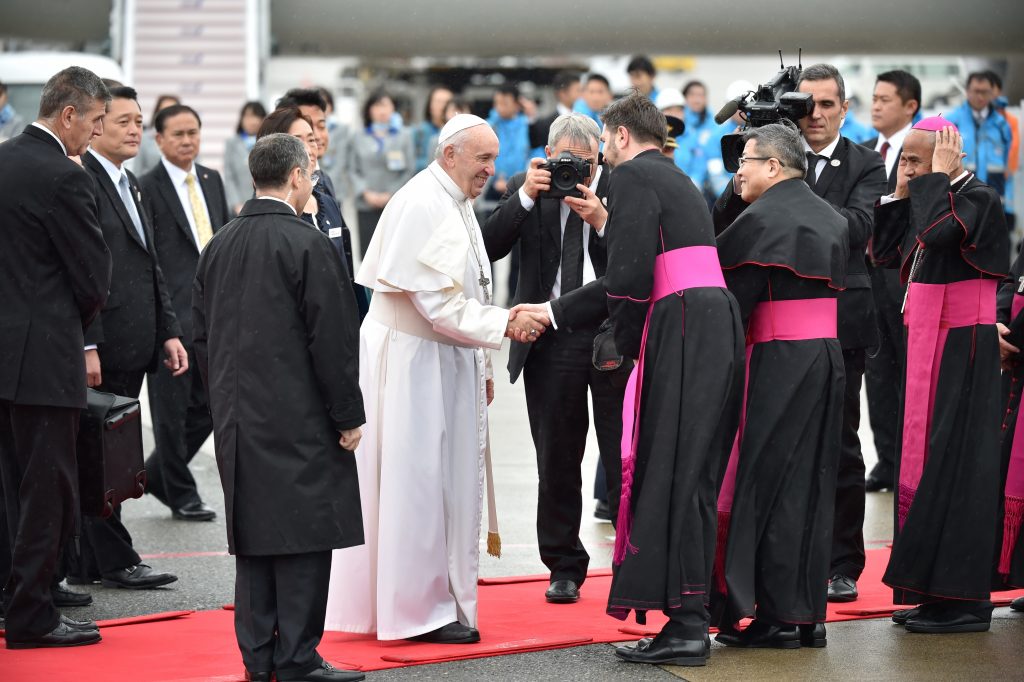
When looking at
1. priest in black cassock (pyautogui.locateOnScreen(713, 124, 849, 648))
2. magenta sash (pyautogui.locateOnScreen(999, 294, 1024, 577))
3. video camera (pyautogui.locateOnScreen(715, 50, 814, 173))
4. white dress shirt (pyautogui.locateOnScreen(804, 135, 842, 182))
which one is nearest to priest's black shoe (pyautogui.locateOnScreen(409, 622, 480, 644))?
priest in black cassock (pyautogui.locateOnScreen(713, 124, 849, 648))

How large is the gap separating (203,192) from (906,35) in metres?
15.6

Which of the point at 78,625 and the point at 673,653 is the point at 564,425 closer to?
the point at 673,653

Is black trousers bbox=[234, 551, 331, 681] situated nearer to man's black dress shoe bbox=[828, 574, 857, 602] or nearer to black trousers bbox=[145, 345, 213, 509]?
man's black dress shoe bbox=[828, 574, 857, 602]

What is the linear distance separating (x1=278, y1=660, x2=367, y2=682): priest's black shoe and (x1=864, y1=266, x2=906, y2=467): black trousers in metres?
3.96

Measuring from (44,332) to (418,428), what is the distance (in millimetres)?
1334

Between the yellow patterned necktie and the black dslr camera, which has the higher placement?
the black dslr camera

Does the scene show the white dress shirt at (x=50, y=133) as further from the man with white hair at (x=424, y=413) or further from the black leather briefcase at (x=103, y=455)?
the man with white hair at (x=424, y=413)

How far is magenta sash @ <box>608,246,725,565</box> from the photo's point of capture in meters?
4.88

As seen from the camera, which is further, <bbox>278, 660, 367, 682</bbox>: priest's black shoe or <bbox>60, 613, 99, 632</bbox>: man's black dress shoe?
<bbox>60, 613, 99, 632</bbox>: man's black dress shoe

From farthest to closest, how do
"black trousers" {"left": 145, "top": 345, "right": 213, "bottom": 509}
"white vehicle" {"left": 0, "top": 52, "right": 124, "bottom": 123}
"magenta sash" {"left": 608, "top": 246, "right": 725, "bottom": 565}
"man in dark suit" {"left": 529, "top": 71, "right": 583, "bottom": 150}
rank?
1. "white vehicle" {"left": 0, "top": 52, "right": 124, "bottom": 123}
2. "man in dark suit" {"left": 529, "top": 71, "right": 583, "bottom": 150}
3. "black trousers" {"left": 145, "top": 345, "right": 213, "bottom": 509}
4. "magenta sash" {"left": 608, "top": 246, "right": 725, "bottom": 565}

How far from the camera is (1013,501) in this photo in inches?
221

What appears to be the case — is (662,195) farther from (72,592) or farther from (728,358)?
(72,592)

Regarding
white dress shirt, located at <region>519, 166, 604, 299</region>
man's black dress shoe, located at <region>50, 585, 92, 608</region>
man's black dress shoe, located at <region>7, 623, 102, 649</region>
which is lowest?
man's black dress shoe, located at <region>50, 585, 92, 608</region>

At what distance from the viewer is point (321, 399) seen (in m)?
4.55
